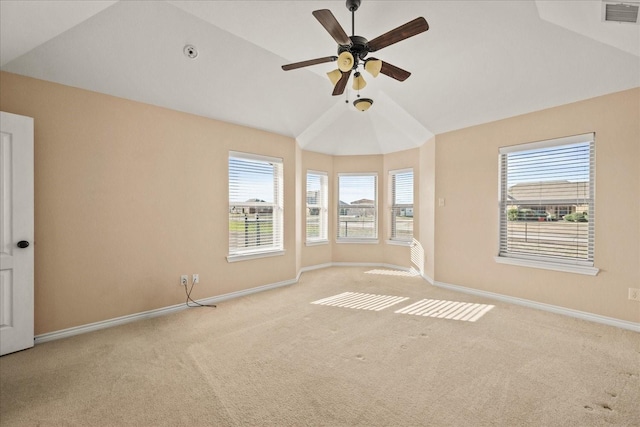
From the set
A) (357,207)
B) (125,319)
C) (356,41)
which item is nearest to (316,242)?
(357,207)

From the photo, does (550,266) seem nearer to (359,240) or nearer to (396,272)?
(396,272)

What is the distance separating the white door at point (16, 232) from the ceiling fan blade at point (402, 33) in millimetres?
3143

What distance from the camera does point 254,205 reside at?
4.43 metres

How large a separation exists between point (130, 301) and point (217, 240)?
47.9 inches

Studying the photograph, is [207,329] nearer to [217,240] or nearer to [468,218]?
[217,240]

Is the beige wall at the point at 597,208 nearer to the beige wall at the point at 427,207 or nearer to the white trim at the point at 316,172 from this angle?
the beige wall at the point at 427,207

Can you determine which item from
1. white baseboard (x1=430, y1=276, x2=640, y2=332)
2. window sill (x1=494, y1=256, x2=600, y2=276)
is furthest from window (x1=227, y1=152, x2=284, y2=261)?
window sill (x1=494, y1=256, x2=600, y2=276)

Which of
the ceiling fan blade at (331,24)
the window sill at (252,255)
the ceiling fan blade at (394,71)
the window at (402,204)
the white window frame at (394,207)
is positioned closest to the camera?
the ceiling fan blade at (331,24)

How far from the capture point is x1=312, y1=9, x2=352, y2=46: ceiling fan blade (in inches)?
68.7

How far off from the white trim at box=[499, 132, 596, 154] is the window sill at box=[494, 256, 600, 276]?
1.50 meters

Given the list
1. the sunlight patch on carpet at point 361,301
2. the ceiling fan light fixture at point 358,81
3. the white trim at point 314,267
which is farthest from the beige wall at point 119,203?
the ceiling fan light fixture at point 358,81

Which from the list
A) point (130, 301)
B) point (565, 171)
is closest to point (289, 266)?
point (130, 301)

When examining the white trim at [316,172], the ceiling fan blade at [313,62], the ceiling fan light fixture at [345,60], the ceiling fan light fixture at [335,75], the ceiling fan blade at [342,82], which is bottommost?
the white trim at [316,172]

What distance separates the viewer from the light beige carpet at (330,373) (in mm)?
1758
